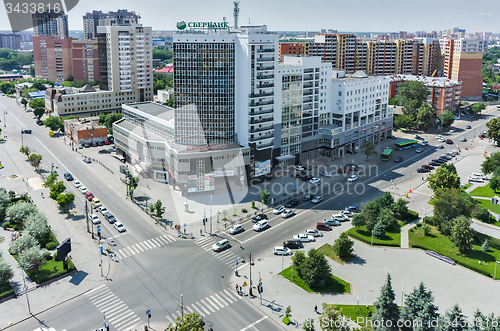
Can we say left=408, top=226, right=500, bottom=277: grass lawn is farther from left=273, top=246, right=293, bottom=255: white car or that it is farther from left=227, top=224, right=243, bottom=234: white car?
left=227, top=224, right=243, bottom=234: white car

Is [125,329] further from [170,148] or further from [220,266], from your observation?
[170,148]

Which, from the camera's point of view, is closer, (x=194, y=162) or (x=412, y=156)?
(x=194, y=162)

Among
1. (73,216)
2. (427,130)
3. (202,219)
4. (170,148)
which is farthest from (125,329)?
(427,130)

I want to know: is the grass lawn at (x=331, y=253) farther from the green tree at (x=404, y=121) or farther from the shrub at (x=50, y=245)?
the green tree at (x=404, y=121)

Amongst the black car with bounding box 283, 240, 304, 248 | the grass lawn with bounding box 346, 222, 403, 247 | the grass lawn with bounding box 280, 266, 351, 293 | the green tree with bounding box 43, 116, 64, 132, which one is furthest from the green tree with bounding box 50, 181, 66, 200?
the green tree with bounding box 43, 116, 64, 132

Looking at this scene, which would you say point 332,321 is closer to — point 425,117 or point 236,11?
point 236,11

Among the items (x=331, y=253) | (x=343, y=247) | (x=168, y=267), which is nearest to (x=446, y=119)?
(x=331, y=253)
